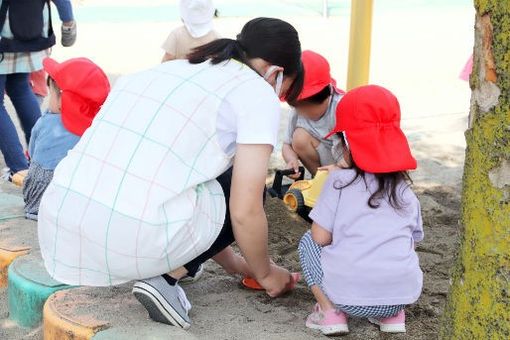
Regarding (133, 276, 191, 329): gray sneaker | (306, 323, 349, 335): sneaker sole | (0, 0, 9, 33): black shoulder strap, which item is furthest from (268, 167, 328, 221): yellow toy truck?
(0, 0, 9, 33): black shoulder strap

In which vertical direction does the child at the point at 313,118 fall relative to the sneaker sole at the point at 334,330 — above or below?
above

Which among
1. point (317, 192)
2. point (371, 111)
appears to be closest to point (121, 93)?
point (371, 111)

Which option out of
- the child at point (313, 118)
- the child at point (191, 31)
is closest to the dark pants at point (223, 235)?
the child at point (313, 118)

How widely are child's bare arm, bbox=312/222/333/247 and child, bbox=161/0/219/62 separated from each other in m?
2.08

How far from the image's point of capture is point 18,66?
427 cm

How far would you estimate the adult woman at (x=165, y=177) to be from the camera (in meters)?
2.22

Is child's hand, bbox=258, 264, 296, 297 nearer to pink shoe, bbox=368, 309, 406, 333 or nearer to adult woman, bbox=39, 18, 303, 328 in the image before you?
adult woman, bbox=39, 18, 303, 328

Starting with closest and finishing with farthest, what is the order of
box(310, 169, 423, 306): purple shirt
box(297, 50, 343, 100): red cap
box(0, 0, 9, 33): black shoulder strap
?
box(310, 169, 423, 306): purple shirt < box(297, 50, 343, 100): red cap < box(0, 0, 9, 33): black shoulder strap

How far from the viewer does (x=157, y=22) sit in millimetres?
12250

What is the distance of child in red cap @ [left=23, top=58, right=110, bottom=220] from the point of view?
125 inches

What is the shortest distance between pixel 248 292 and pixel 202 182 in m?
0.62

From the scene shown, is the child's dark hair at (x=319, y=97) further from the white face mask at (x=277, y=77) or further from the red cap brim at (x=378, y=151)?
the red cap brim at (x=378, y=151)

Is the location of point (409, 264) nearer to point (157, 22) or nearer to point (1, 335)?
point (1, 335)

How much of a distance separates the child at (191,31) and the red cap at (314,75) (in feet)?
3.74
